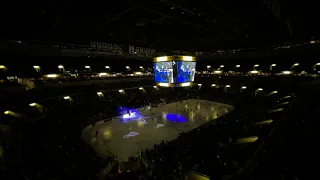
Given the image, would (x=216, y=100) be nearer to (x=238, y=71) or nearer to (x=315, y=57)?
(x=238, y=71)

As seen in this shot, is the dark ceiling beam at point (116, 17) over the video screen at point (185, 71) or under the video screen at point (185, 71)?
over

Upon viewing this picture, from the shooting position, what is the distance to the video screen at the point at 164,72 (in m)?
13.0

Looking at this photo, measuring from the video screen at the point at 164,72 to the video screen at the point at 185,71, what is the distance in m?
0.69

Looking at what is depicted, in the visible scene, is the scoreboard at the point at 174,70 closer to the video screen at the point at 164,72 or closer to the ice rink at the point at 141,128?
the video screen at the point at 164,72

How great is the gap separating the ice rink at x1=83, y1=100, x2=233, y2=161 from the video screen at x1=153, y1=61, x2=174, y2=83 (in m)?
5.39

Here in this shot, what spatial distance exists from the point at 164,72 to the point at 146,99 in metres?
14.2

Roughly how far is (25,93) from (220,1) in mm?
17159

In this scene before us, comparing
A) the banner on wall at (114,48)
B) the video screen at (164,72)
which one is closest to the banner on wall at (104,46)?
the banner on wall at (114,48)

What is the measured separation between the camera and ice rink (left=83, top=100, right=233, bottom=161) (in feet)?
42.0

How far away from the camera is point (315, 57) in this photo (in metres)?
20.3

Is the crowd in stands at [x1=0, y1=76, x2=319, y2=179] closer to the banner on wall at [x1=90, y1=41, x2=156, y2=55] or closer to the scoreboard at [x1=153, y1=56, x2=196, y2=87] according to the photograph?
the scoreboard at [x1=153, y1=56, x2=196, y2=87]

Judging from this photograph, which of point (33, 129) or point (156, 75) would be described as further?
point (156, 75)

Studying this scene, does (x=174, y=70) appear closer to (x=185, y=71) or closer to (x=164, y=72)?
(x=164, y=72)

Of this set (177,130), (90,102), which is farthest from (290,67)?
(90,102)
